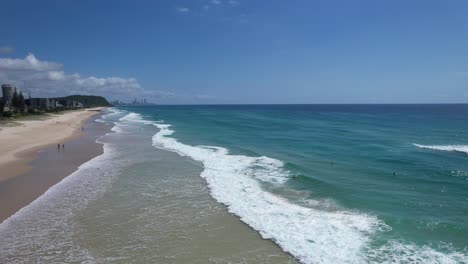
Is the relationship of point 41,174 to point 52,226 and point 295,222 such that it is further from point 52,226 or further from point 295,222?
point 295,222

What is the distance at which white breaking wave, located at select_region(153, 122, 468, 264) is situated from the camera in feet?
32.3

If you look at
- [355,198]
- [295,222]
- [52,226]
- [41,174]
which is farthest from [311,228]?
[41,174]

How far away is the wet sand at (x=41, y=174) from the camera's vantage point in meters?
14.7

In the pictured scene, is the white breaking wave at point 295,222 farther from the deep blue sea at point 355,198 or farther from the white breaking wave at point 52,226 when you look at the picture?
the white breaking wave at point 52,226

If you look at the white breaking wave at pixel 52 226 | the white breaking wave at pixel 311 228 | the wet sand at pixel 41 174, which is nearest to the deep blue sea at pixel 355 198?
the white breaking wave at pixel 311 228

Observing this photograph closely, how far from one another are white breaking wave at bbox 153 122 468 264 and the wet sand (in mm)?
8667

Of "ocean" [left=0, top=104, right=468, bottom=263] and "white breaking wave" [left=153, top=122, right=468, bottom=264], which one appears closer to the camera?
"white breaking wave" [left=153, top=122, right=468, bottom=264]

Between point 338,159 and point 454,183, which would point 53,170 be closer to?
point 338,159

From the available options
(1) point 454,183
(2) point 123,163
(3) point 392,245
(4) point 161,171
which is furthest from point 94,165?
(1) point 454,183

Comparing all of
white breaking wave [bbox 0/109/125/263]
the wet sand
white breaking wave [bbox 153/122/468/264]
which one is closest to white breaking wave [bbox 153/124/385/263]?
white breaking wave [bbox 153/122/468/264]

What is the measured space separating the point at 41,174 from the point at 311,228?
16.7 m

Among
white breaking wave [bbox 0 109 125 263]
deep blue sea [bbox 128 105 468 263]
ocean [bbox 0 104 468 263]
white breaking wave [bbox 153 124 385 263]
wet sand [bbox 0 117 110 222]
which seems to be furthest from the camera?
wet sand [bbox 0 117 110 222]

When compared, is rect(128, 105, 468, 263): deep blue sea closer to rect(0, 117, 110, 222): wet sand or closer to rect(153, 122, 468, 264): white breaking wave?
rect(153, 122, 468, 264): white breaking wave

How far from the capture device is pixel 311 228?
11.8 m
